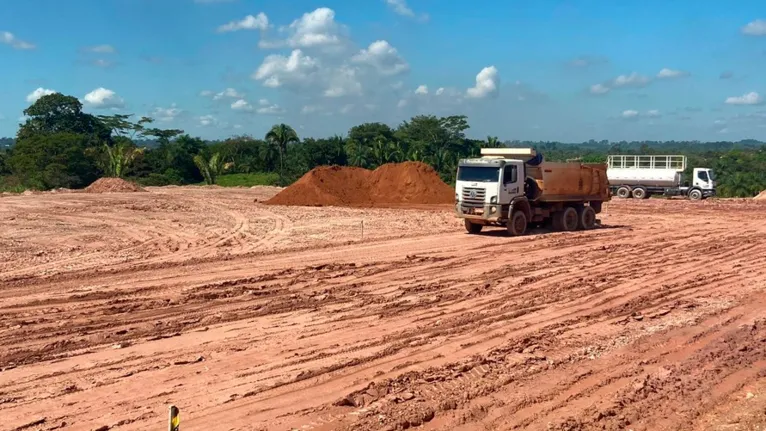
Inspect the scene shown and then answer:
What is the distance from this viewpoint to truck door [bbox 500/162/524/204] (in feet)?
64.9

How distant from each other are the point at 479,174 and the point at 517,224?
2.03m

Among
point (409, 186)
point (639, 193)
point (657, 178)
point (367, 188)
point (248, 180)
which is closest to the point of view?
point (409, 186)

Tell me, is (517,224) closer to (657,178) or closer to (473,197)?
(473,197)

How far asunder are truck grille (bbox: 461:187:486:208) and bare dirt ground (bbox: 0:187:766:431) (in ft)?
5.09

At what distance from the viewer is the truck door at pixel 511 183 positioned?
1977 centimetres

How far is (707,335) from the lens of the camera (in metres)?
9.23

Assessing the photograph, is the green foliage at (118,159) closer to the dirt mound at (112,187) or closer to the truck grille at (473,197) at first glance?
the dirt mound at (112,187)

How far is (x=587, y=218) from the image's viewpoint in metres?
23.3

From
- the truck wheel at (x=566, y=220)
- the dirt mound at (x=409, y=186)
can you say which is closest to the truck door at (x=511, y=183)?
the truck wheel at (x=566, y=220)

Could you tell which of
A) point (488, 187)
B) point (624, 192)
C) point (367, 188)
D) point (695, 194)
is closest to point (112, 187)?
point (367, 188)

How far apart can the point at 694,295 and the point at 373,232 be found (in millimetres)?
11336

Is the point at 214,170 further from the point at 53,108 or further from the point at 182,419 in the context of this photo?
the point at 182,419

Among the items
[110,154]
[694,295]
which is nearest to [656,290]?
[694,295]

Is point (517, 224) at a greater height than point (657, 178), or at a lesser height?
lesser
